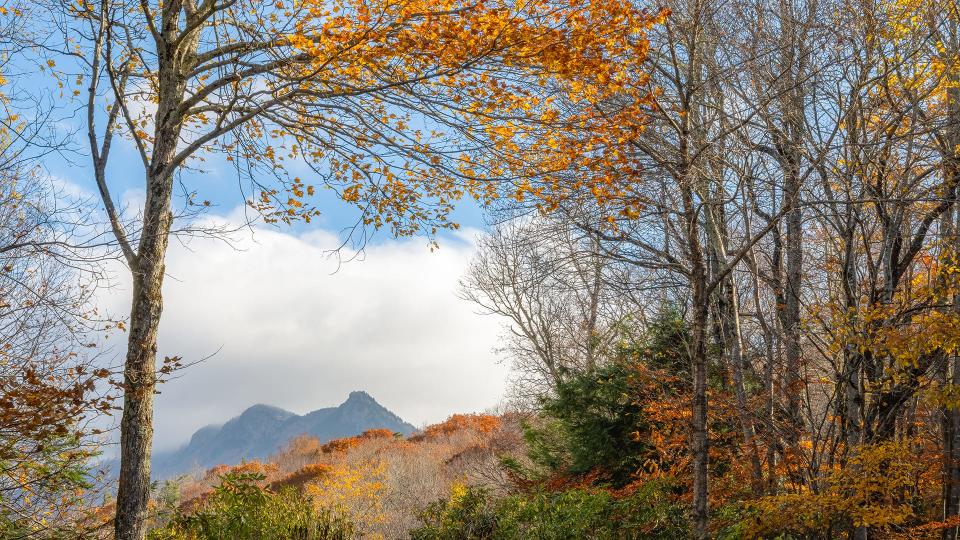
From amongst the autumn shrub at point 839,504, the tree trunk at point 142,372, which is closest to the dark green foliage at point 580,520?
the autumn shrub at point 839,504

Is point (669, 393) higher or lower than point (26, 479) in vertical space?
higher

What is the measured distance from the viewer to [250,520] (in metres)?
7.99

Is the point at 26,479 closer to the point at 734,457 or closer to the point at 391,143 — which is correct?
the point at 391,143

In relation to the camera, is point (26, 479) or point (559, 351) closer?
point (26, 479)

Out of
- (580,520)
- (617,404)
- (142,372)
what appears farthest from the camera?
(617,404)

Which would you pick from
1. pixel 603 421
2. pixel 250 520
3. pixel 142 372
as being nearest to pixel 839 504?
pixel 603 421

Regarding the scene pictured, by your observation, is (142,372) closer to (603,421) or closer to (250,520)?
(250,520)

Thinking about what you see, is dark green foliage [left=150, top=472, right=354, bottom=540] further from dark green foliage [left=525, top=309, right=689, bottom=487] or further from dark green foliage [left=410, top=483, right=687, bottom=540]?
dark green foliage [left=525, top=309, right=689, bottom=487]

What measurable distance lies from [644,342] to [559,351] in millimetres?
7167

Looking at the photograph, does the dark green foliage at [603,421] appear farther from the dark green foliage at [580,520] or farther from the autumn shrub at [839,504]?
the autumn shrub at [839,504]

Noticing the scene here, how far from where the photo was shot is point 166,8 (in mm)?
8336

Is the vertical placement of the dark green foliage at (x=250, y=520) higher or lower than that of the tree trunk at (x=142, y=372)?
lower

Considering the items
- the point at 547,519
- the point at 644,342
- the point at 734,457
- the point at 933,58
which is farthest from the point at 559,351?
the point at 933,58

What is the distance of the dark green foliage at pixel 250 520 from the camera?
7938 millimetres
